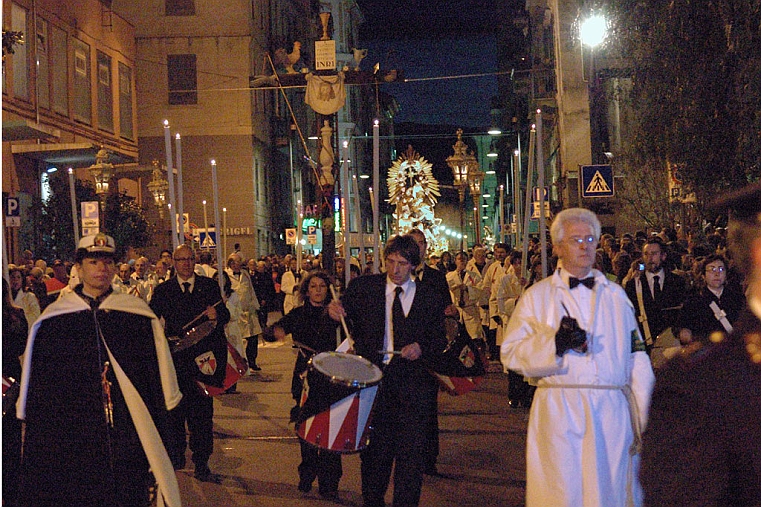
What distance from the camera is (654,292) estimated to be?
10.2m

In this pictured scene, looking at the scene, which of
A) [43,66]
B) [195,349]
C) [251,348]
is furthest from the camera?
[43,66]

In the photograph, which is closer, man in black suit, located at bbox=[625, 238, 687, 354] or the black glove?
the black glove

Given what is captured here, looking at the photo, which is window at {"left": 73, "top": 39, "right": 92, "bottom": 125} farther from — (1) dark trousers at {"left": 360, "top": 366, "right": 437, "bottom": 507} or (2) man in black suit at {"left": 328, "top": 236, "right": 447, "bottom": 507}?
(1) dark trousers at {"left": 360, "top": 366, "right": 437, "bottom": 507}

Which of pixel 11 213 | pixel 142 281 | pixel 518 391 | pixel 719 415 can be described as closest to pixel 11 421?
pixel 719 415

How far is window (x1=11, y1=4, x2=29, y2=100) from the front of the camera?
2945 centimetres

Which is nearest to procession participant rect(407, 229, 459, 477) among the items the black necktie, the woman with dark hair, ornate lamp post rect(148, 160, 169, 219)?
the woman with dark hair

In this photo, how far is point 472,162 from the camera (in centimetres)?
2844

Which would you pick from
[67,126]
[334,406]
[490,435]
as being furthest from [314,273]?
[67,126]

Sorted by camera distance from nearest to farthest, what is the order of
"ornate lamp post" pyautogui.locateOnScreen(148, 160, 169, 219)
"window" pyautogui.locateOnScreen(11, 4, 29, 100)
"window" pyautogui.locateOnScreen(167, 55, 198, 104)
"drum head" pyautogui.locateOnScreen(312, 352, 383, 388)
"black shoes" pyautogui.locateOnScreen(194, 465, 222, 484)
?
"drum head" pyautogui.locateOnScreen(312, 352, 383, 388) < "black shoes" pyautogui.locateOnScreen(194, 465, 222, 484) < "window" pyautogui.locateOnScreen(11, 4, 29, 100) < "ornate lamp post" pyautogui.locateOnScreen(148, 160, 169, 219) < "window" pyautogui.locateOnScreen(167, 55, 198, 104)

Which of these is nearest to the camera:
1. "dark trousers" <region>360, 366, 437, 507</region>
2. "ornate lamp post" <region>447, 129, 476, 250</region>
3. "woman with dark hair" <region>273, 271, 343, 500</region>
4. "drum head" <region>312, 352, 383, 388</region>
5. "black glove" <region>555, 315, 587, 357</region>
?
"black glove" <region>555, 315, 587, 357</region>

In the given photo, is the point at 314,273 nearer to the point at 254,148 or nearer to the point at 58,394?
the point at 58,394

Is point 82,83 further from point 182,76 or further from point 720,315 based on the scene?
point 720,315

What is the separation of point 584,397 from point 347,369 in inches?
79.5

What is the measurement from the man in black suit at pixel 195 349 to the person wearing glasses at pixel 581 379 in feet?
14.4
